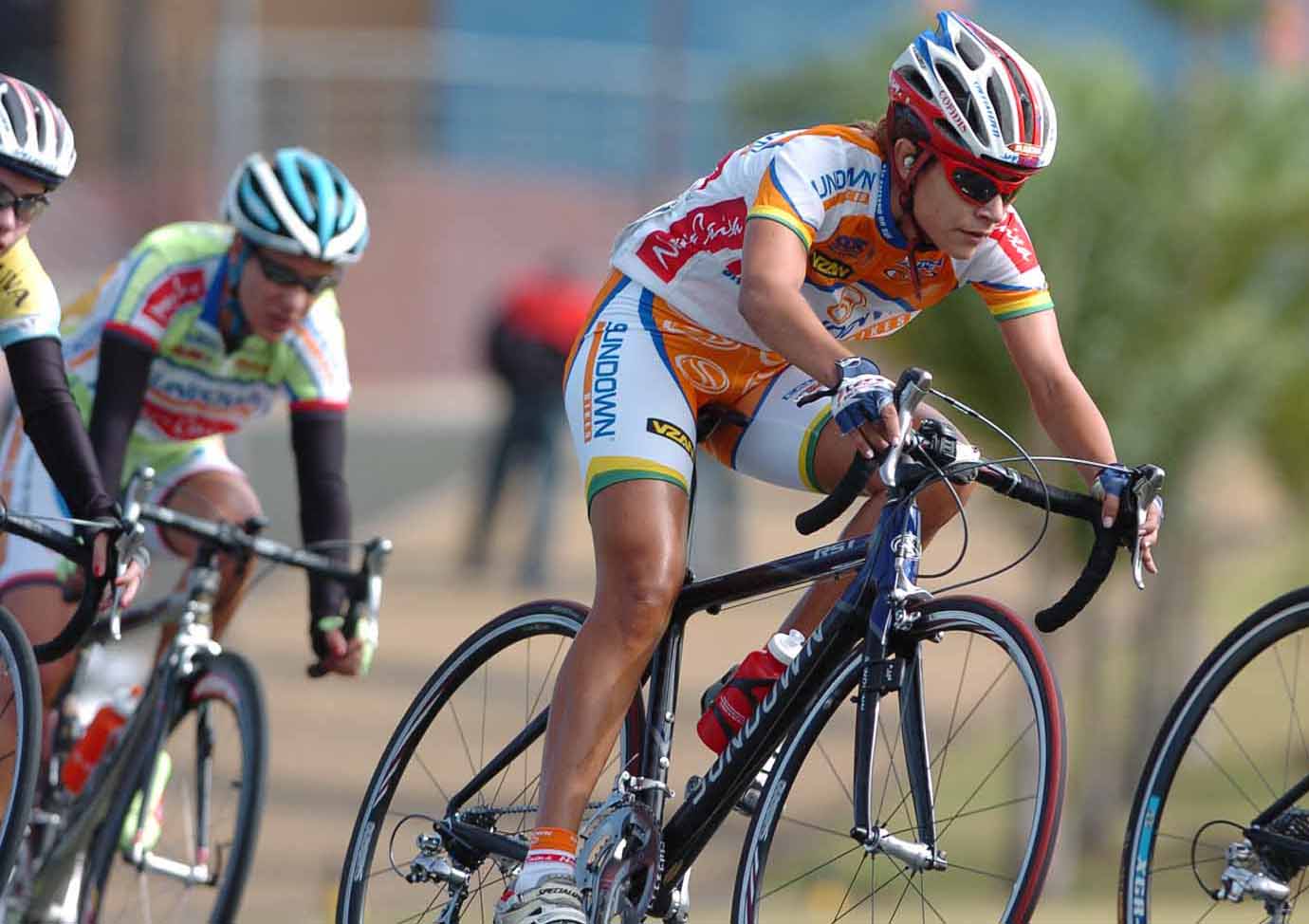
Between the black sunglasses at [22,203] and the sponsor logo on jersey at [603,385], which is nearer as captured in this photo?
the sponsor logo on jersey at [603,385]

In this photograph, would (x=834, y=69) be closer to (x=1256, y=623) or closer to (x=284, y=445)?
(x=284, y=445)

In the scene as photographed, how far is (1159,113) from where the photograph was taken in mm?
14219

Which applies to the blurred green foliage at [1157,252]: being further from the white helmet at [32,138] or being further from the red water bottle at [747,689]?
the white helmet at [32,138]

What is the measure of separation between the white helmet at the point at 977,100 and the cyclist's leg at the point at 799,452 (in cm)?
60

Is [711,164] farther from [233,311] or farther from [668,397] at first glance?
[668,397]

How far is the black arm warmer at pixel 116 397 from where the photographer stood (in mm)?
5555

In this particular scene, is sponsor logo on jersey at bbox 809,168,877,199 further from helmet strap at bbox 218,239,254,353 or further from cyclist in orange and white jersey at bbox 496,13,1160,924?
helmet strap at bbox 218,239,254,353

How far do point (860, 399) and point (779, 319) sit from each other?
0.28 meters

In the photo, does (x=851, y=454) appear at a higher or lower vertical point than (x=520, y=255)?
lower

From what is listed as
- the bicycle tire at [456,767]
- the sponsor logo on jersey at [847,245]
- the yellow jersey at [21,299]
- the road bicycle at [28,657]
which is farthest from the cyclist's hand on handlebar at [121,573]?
the sponsor logo on jersey at [847,245]

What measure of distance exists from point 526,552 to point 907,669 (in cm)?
1423

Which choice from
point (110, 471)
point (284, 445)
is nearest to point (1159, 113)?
point (110, 471)

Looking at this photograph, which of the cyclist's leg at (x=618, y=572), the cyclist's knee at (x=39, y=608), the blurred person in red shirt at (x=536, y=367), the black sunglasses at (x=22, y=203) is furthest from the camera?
the blurred person in red shirt at (x=536, y=367)

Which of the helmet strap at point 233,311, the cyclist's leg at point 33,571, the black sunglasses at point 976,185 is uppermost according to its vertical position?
the black sunglasses at point 976,185
